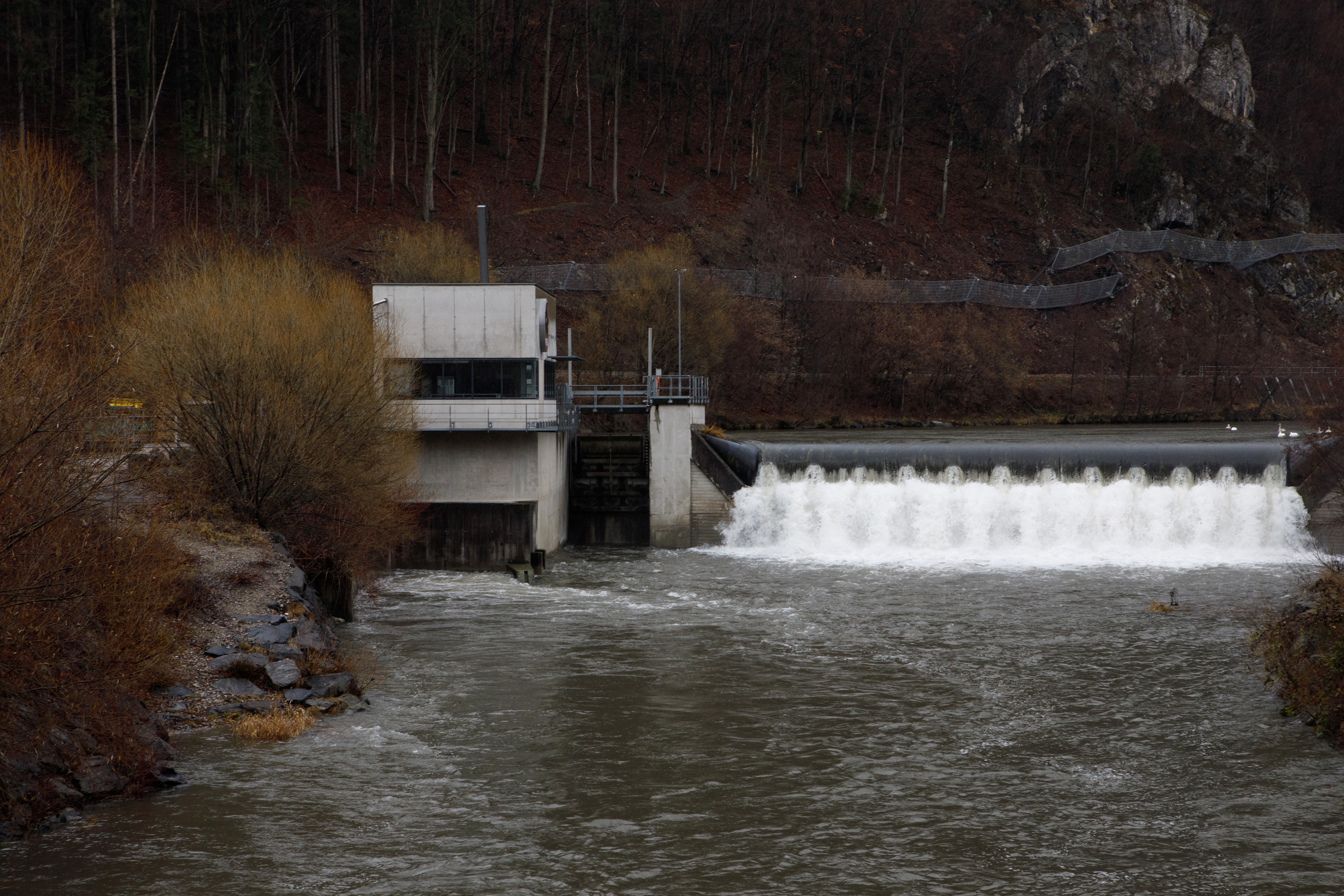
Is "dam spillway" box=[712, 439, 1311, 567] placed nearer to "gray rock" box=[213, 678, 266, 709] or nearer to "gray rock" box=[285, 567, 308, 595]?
"gray rock" box=[285, 567, 308, 595]

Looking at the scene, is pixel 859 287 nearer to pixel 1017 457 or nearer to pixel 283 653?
pixel 1017 457

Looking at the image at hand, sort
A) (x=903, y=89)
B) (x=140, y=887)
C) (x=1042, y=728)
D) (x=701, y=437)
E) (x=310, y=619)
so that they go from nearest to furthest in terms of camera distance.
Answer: (x=140, y=887) < (x=1042, y=728) < (x=310, y=619) < (x=701, y=437) < (x=903, y=89)

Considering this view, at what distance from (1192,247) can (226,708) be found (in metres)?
86.5

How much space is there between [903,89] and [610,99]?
77.8 feet

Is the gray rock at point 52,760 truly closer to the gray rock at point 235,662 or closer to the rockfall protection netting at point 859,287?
the gray rock at point 235,662

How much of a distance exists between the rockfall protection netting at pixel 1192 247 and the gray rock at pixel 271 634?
75316 millimetres

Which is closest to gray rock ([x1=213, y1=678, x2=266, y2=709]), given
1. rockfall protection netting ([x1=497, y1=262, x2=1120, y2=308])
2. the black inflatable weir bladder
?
the black inflatable weir bladder

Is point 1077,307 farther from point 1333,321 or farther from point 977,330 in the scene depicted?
point 1333,321

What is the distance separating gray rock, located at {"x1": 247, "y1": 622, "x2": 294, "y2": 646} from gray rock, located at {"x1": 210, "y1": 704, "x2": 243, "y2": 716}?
1737mm

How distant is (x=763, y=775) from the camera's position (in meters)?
15.7

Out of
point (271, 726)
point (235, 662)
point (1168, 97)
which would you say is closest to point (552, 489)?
point (235, 662)

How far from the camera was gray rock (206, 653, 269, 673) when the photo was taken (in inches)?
703

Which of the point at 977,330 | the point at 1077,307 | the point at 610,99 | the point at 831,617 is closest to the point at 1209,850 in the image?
the point at 831,617

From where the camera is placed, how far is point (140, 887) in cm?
1170
